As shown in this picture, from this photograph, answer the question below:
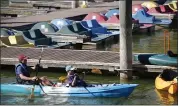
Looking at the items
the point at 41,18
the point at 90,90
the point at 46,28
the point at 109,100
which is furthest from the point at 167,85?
the point at 41,18

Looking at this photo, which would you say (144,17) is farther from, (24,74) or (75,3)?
(24,74)

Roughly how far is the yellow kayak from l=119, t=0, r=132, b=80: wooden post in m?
1.49

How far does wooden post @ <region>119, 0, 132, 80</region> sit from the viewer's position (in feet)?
59.3

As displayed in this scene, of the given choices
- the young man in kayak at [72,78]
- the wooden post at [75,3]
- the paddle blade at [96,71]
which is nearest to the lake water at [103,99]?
the paddle blade at [96,71]

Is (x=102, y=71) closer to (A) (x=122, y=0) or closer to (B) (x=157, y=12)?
(A) (x=122, y=0)

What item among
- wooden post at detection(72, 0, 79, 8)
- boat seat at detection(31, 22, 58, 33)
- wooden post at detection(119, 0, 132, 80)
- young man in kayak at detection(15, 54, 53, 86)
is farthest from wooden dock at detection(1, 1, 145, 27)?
young man in kayak at detection(15, 54, 53, 86)

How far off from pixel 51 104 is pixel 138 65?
176 inches

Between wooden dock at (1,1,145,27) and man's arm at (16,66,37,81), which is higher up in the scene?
man's arm at (16,66,37,81)

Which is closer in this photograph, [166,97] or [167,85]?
[166,97]

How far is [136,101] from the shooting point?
16.0 metres

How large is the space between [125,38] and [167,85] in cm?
248

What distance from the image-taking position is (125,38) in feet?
60.4

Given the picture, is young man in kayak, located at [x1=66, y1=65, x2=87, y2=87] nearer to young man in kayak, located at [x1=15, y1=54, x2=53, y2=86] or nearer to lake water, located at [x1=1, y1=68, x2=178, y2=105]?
lake water, located at [x1=1, y1=68, x2=178, y2=105]

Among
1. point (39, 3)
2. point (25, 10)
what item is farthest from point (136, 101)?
point (39, 3)
